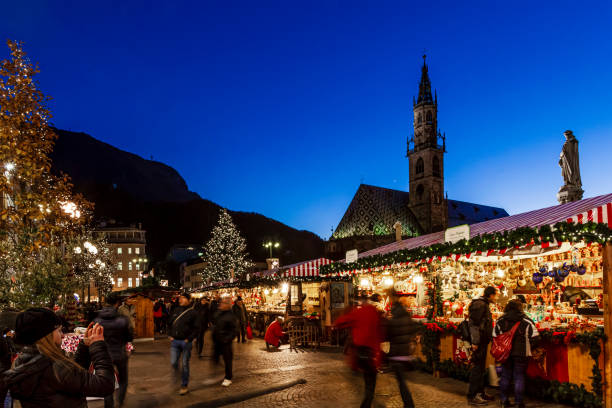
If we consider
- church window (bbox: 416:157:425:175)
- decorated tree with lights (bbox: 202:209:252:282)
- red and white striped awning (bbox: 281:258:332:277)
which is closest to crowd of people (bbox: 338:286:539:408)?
red and white striped awning (bbox: 281:258:332:277)

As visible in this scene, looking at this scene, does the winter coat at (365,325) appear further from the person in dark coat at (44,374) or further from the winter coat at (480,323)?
the person in dark coat at (44,374)

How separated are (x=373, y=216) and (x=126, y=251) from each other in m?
49.6

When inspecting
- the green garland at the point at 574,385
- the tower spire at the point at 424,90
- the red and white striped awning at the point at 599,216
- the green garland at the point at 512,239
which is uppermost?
the tower spire at the point at 424,90

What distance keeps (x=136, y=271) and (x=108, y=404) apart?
293 feet

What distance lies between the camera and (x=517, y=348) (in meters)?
6.93

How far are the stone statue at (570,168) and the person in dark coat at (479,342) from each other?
32.4 ft

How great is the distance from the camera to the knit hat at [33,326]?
2715mm

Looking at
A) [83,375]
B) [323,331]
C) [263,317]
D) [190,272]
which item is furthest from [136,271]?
[83,375]

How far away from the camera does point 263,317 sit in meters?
21.5

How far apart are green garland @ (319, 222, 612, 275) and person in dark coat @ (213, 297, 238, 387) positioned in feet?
16.2

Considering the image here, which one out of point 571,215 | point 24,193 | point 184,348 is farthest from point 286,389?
point 24,193

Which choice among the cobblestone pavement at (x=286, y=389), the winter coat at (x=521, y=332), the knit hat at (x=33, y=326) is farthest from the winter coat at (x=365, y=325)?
the knit hat at (x=33, y=326)

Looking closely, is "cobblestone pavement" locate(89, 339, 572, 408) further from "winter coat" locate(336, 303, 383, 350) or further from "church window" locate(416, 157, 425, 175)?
"church window" locate(416, 157, 425, 175)

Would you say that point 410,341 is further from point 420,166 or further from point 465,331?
point 420,166
